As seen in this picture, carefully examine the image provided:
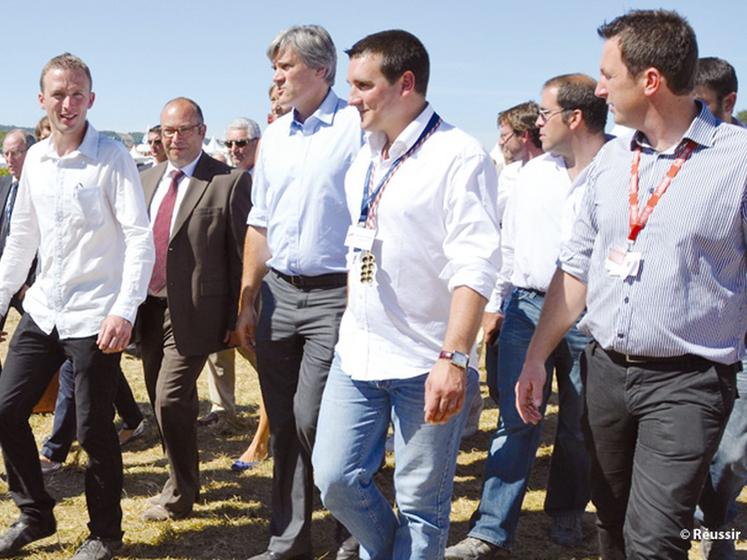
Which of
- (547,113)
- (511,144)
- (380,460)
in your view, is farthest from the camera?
(511,144)

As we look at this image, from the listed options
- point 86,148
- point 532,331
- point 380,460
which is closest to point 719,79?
point 532,331

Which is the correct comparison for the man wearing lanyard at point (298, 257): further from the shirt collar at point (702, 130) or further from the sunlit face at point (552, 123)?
the shirt collar at point (702, 130)

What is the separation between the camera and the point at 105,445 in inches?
165

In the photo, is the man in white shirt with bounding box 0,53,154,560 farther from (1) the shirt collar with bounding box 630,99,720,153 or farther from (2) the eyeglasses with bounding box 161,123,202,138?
(1) the shirt collar with bounding box 630,99,720,153

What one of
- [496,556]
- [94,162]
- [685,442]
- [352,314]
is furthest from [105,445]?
[685,442]

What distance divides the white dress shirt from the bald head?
3.86 meters

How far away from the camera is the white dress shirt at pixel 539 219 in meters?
4.45

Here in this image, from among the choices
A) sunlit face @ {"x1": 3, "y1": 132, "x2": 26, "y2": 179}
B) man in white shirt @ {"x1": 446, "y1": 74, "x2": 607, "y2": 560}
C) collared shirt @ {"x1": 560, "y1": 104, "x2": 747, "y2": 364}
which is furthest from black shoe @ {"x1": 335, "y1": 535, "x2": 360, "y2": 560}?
sunlit face @ {"x1": 3, "y1": 132, "x2": 26, "y2": 179}

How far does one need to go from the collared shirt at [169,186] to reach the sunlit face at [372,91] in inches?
74.5

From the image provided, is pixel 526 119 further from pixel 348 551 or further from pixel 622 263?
pixel 622 263

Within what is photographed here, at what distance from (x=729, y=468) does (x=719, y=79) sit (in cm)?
200

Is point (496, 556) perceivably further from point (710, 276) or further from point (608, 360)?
point (710, 276)

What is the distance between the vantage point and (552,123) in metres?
4.46

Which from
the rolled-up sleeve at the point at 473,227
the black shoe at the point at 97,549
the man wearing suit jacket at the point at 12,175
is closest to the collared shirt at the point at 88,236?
the black shoe at the point at 97,549
